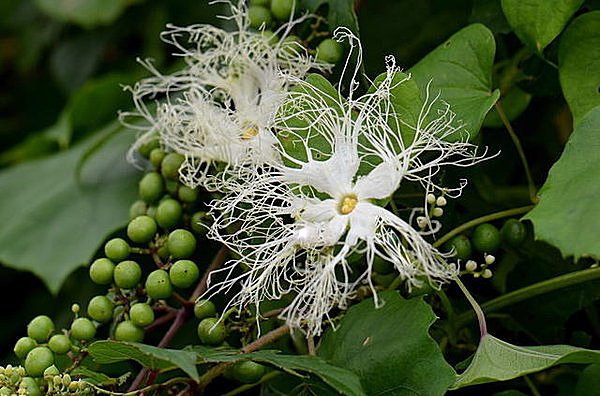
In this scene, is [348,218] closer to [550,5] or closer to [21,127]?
[550,5]

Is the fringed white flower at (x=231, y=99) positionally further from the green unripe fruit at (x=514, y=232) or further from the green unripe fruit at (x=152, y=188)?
the green unripe fruit at (x=514, y=232)

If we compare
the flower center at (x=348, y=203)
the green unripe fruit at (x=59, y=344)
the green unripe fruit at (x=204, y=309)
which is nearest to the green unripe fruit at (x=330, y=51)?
the flower center at (x=348, y=203)

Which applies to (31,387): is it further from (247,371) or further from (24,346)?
(247,371)

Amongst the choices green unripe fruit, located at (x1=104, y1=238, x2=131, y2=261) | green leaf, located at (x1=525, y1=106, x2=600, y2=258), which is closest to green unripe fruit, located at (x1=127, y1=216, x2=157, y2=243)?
green unripe fruit, located at (x1=104, y1=238, x2=131, y2=261)

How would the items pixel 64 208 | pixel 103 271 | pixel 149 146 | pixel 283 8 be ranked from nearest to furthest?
pixel 103 271 < pixel 283 8 < pixel 149 146 < pixel 64 208

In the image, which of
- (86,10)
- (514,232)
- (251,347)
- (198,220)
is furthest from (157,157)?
(86,10)

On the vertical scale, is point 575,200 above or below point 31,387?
above
